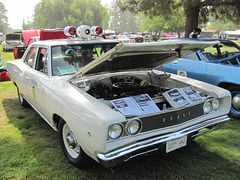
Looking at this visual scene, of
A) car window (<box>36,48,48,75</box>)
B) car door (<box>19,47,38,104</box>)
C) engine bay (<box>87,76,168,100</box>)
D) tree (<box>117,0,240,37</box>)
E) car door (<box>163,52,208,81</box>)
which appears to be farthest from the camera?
tree (<box>117,0,240,37</box>)

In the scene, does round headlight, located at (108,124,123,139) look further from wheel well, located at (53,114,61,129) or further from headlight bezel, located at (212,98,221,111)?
headlight bezel, located at (212,98,221,111)

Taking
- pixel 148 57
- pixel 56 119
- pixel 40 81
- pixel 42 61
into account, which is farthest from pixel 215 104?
pixel 42 61

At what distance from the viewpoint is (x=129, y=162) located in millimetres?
2596

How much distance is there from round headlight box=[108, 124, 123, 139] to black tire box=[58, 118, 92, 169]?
22.3 inches

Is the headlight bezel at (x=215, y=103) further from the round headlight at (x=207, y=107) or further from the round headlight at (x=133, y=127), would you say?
the round headlight at (x=133, y=127)

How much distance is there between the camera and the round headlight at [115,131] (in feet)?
6.81

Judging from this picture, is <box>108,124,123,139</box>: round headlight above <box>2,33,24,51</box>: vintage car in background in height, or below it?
below

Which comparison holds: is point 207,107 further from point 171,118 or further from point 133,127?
point 133,127

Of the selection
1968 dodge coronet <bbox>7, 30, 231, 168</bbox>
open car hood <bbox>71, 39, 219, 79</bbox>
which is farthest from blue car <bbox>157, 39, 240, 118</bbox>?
open car hood <bbox>71, 39, 219, 79</bbox>

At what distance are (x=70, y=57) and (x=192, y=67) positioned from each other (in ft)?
9.92

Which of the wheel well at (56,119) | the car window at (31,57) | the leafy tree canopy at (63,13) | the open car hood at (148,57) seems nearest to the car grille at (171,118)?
the open car hood at (148,57)

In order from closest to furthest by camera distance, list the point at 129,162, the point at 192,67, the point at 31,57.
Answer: the point at 129,162, the point at 31,57, the point at 192,67

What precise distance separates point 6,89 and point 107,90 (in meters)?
4.78

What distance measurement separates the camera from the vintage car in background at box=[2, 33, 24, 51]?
19578 mm
